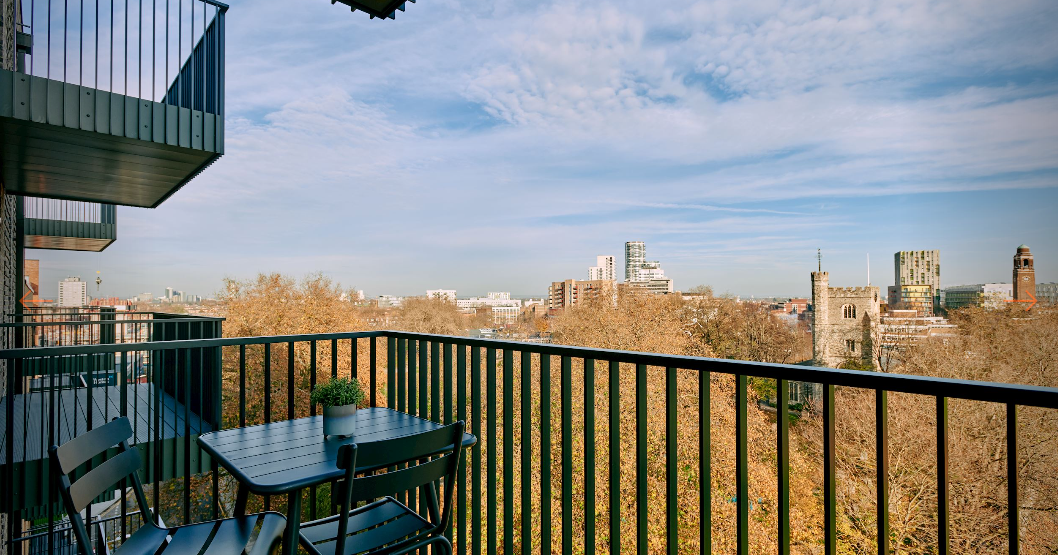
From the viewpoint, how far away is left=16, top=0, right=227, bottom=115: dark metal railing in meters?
4.79

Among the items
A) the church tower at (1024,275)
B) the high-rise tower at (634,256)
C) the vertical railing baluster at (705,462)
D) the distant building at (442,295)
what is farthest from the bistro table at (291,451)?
the high-rise tower at (634,256)

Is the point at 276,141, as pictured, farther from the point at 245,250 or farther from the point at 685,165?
the point at 685,165

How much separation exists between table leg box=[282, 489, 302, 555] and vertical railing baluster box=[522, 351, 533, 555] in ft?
2.58

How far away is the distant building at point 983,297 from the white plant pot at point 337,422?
1106 inches

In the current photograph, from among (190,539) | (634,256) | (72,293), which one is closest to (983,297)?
(634,256)

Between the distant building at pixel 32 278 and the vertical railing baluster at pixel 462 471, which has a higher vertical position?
the distant building at pixel 32 278

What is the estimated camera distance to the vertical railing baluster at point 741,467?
152 cm

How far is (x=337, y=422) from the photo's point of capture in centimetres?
211

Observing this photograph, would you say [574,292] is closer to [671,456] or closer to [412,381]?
[412,381]

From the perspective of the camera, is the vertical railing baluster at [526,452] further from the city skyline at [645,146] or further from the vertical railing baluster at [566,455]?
the city skyline at [645,146]

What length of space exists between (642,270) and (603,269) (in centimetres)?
475

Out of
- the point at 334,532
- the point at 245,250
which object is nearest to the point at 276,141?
the point at 245,250

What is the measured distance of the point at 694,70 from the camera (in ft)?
153

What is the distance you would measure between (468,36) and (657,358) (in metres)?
44.0
